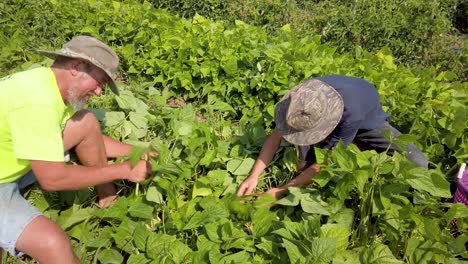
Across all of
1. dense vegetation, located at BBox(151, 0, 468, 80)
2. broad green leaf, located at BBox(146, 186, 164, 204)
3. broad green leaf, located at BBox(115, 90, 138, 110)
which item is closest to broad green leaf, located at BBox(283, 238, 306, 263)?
A: broad green leaf, located at BBox(146, 186, 164, 204)

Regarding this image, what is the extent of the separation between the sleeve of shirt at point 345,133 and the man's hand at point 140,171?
3.32 ft

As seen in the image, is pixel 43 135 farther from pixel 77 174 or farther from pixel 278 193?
pixel 278 193

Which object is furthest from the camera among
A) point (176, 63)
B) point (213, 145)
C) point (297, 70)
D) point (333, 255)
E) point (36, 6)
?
point (36, 6)

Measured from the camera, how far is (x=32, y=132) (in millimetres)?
1866

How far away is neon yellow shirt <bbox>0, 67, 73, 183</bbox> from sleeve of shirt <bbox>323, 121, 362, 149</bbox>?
1.36 meters

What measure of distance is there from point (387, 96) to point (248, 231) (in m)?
1.36

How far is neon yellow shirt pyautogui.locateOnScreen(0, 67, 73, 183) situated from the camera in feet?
6.12

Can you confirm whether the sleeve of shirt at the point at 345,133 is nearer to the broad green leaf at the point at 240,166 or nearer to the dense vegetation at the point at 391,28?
the broad green leaf at the point at 240,166

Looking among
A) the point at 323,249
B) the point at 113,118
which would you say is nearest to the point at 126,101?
the point at 113,118

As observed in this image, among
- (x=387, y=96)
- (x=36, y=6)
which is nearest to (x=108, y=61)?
(x=387, y=96)

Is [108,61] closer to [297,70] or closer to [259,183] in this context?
[259,183]

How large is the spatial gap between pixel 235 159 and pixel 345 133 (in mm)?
877

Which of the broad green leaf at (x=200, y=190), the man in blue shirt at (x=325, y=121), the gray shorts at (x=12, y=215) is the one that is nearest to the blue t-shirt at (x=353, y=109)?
the man in blue shirt at (x=325, y=121)

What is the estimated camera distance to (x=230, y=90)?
3480 millimetres
